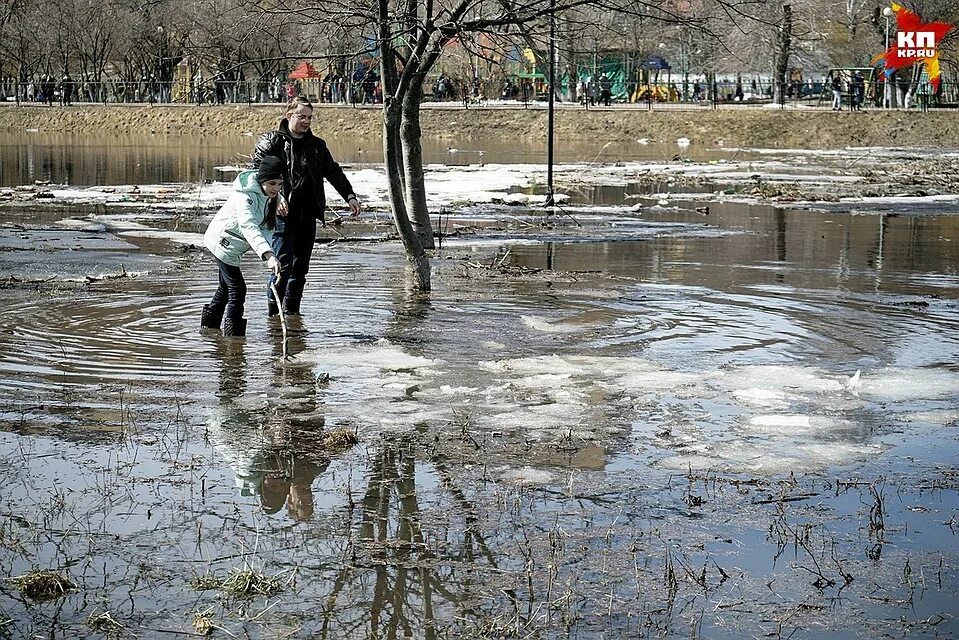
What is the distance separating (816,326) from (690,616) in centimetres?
680

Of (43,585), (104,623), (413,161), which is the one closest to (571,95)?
(413,161)

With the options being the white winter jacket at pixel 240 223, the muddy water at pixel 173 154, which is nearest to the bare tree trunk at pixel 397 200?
the white winter jacket at pixel 240 223

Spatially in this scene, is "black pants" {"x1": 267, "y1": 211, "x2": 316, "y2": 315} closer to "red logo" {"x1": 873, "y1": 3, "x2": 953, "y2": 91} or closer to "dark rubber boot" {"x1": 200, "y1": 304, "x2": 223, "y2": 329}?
"dark rubber boot" {"x1": 200, "y1": 304, "x2": 223, "y2": 329}

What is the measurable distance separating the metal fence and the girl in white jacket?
44.3m

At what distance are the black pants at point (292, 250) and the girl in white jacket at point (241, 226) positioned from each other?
1.93 feet

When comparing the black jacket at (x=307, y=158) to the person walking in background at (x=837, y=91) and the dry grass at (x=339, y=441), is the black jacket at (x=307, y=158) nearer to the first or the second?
the dry grass at (x=339, y=441)

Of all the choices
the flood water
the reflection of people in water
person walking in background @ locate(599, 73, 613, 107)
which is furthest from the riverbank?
the reflection of people in water

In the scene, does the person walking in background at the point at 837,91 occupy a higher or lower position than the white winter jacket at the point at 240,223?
higher

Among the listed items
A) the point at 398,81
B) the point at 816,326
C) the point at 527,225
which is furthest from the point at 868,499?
the point at 527,225

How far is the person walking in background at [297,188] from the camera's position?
1077 centimetres

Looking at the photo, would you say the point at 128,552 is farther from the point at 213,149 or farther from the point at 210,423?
the point at 213,149

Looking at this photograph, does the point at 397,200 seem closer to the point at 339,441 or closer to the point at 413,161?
the point at 413,161

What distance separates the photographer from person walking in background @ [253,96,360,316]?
10766 mm

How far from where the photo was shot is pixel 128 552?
552 cm
